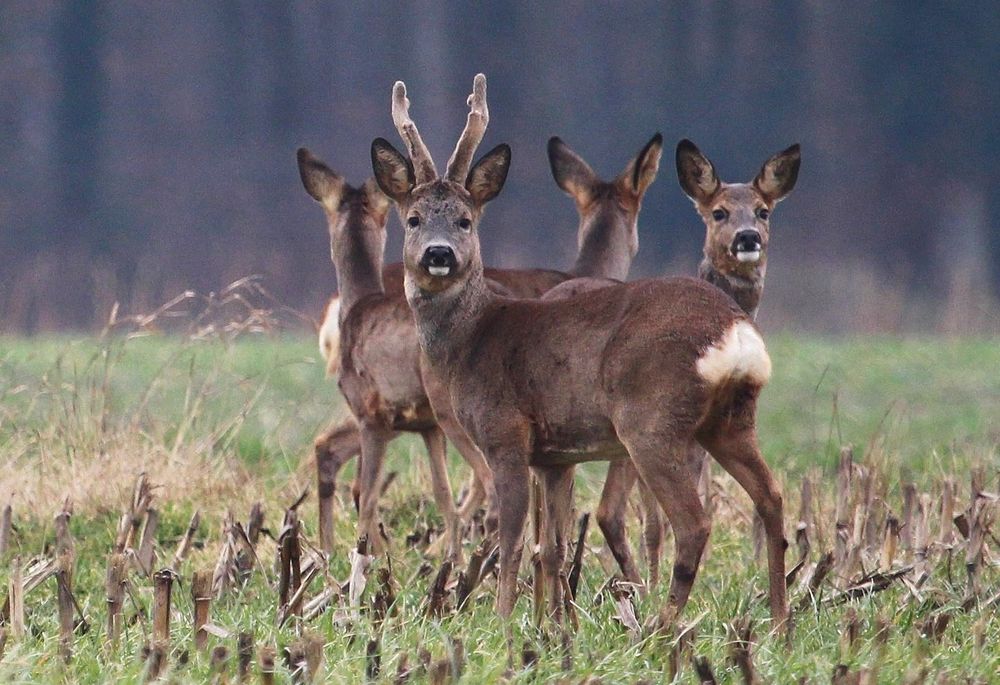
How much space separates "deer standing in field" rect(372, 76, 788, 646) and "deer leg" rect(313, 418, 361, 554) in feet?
Answer: 5.64

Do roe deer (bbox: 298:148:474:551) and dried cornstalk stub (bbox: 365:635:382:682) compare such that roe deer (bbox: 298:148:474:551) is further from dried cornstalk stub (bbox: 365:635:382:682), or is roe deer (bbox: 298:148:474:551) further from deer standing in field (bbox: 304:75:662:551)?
dried cornstalk stub (bbox: 365:635:382:682)

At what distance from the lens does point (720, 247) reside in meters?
7.07

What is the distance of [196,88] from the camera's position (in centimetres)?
2428

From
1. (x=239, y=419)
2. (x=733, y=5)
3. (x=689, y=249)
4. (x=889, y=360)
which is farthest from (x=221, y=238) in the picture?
(x=239, y=419)

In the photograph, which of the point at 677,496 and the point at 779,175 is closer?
the point at 677,496

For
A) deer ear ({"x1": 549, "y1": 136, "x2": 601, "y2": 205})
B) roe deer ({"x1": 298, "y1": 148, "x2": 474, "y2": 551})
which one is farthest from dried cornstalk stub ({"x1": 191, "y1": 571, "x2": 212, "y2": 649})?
deer ear ({"x1": 549, "y1": 136, "x2": 601, "y2": 205})

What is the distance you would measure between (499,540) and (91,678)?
1.46 m

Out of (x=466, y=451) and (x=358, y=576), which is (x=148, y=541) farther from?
(x=466, y=451)

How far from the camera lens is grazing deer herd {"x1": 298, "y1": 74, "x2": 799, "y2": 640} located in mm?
5695

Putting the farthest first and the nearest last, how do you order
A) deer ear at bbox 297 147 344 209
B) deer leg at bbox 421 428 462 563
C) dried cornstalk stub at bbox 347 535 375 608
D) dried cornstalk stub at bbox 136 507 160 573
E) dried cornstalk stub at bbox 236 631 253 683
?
deer ear at bbox 297 147 344 209
deer leg at bbox 421 428 462 563
dried cornstalk stub at bbox 136 507 160 573
dried cornstalk stub at bbox 347 535 375 608
dried cornstalk stub at bbox 236 631 253 683

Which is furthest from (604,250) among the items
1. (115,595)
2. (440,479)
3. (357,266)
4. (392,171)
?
(115,595)

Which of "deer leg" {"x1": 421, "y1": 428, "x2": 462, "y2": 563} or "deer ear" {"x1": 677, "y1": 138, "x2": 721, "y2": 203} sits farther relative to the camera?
"deer leg" {"x1": 421, "y1": 428, "x2": 462, "y2": 563}

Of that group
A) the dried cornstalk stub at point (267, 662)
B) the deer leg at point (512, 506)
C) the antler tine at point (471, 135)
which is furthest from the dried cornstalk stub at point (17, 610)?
the antler tine at point (471, 135)

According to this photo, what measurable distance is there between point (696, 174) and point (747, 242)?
52 centimetres
